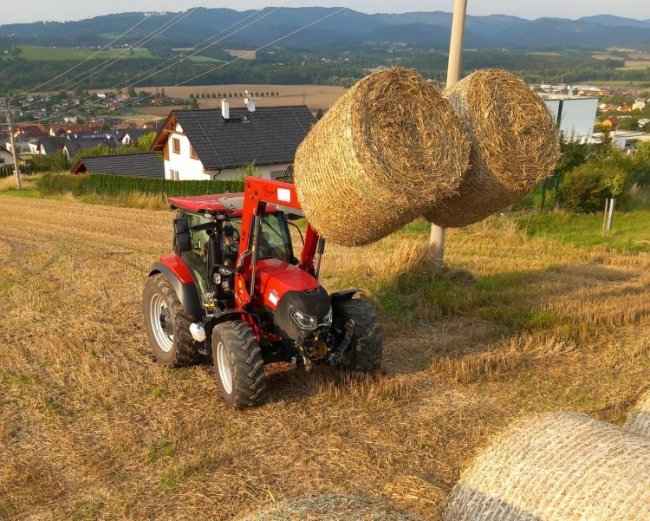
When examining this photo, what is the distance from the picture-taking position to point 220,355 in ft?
21.4

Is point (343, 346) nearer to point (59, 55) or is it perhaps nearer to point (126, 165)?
point (126, 165)

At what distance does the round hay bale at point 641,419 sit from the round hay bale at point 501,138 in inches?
82.0

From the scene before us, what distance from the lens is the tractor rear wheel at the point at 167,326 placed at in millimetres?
7098

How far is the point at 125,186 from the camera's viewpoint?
2711 cm

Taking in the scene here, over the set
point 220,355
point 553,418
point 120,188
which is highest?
point 553,418

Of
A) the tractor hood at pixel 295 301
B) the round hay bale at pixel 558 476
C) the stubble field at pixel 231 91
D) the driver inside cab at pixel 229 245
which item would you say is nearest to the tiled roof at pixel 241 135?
→ the driver inside cab at pixel 229 245

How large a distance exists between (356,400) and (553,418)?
2.75 meters

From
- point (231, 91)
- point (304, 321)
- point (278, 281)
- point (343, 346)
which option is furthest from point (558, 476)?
point (231, 91)

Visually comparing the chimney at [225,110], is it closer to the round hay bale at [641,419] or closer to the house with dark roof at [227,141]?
the house with dark roof at [227,141]

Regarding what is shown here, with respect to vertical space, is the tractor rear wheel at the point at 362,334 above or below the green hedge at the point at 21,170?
above

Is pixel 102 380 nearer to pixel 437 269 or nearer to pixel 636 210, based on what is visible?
pixel 437 269

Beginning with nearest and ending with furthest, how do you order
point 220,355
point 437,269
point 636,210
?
point 220,355, point 437,269, point 636,210

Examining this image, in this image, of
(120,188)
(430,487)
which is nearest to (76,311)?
(430,487)

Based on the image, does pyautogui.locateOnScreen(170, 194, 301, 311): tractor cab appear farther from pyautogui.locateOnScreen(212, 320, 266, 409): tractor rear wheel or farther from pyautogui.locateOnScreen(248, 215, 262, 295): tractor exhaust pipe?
pyautogui.locateOnScreen(212, 320, 266, 409): tractor rear wheel
